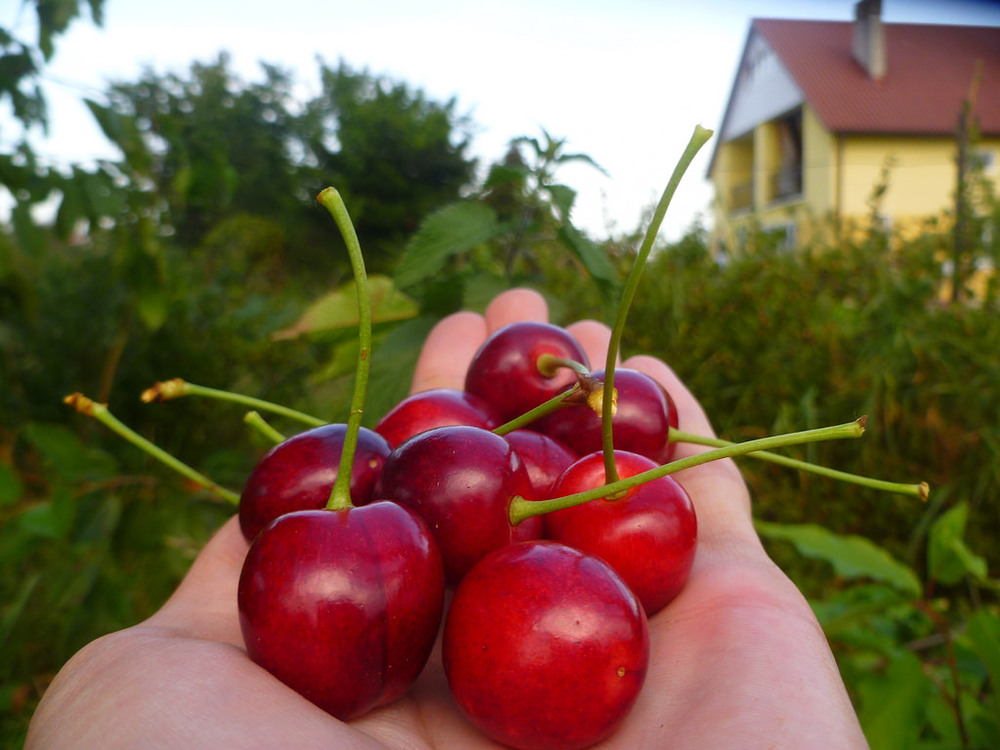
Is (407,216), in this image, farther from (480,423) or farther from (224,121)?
(480,423)

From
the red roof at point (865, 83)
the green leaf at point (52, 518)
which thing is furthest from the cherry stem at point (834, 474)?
the red roof at point (865, 83)

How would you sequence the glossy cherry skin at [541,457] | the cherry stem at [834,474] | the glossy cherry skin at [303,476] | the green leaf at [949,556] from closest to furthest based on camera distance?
1. the cherry stem at [834,474]
2. the glossy cherry skin at [303,476]
3. the glossy cherry skin at [541,457]
4. the green leaf at [949,556]

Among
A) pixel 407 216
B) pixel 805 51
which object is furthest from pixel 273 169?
pixel 805 51

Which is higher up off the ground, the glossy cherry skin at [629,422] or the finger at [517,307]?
the finger at [517,307]

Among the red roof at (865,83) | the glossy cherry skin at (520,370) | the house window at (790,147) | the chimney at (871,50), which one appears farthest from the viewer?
the house window at (790,147)

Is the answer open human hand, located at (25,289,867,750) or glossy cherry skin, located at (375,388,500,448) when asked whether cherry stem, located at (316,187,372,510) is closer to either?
open human hand, located at (25,289,867,750)

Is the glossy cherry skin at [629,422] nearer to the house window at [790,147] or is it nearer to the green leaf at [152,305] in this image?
the green leaf at [152,305]
